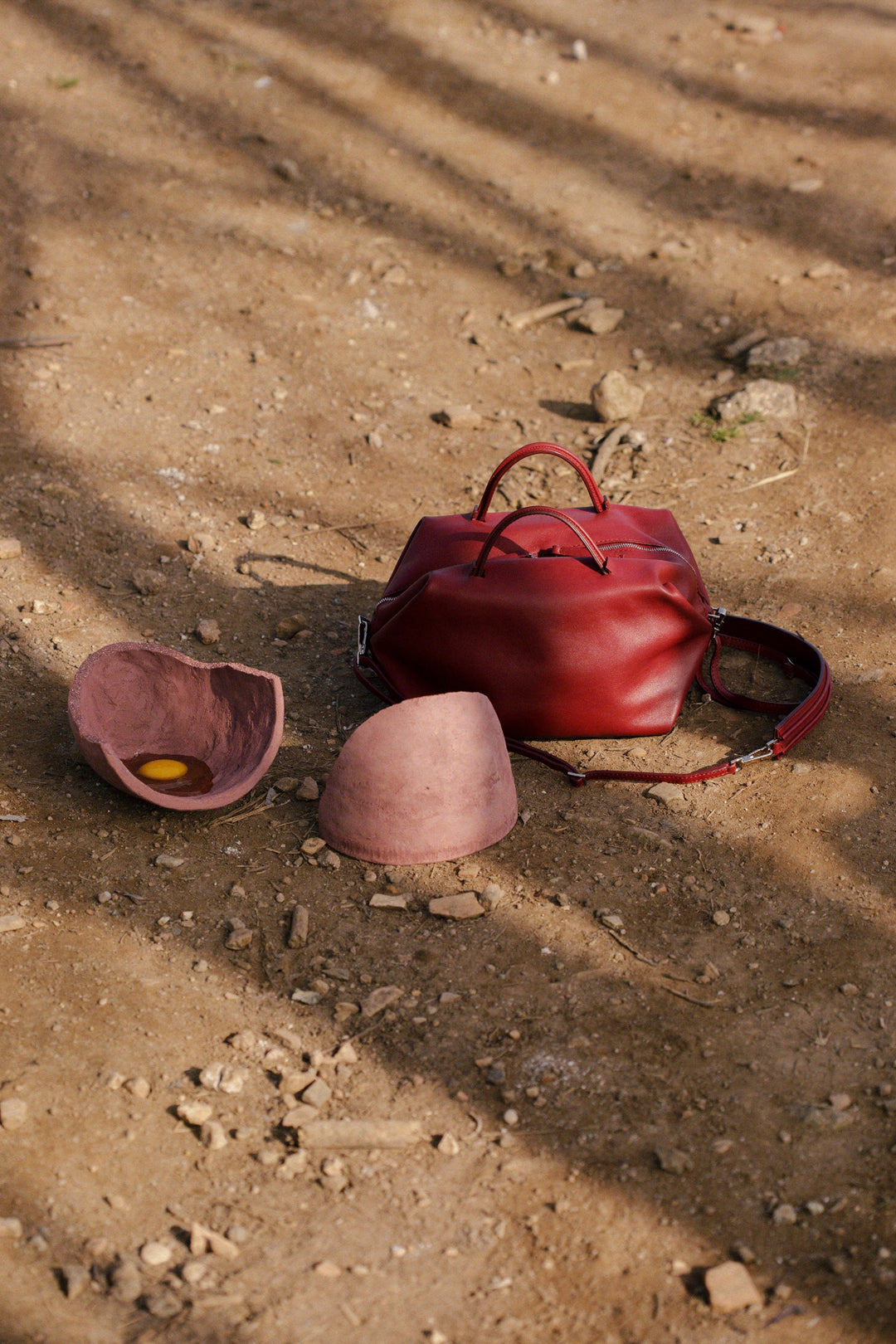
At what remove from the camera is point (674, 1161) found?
2.33 metres

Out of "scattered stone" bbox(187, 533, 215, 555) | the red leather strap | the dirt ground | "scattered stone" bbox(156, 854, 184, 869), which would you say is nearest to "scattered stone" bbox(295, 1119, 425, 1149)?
the dirt ground

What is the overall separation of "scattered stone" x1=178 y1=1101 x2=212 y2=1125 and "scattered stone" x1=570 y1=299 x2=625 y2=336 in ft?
14.1

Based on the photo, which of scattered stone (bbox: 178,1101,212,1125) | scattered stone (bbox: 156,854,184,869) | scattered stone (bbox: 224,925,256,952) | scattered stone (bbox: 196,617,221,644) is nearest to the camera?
scattered stone (bbox: 178,1101,212,1125)

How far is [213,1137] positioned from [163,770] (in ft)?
4.04

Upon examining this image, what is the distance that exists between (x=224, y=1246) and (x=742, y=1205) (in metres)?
0.99

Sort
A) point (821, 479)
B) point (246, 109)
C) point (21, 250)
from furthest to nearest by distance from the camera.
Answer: point (246, 109)
point (21, 250)
point (821, 479)

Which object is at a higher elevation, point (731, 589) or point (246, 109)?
point (246, 109)

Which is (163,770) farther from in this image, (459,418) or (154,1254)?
(459,418)

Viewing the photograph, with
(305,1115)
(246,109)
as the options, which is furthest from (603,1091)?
(246,109)

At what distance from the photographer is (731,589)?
422cm

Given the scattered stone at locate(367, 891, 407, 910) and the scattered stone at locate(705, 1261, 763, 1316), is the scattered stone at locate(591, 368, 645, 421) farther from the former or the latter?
the scattered stone at locate(705, 1261, 763, 1316)

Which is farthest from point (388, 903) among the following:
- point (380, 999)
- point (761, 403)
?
point (761, 403)

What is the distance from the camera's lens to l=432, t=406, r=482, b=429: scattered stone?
5.12 metres

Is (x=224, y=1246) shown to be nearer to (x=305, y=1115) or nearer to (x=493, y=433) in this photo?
(x=305, y=1115)
